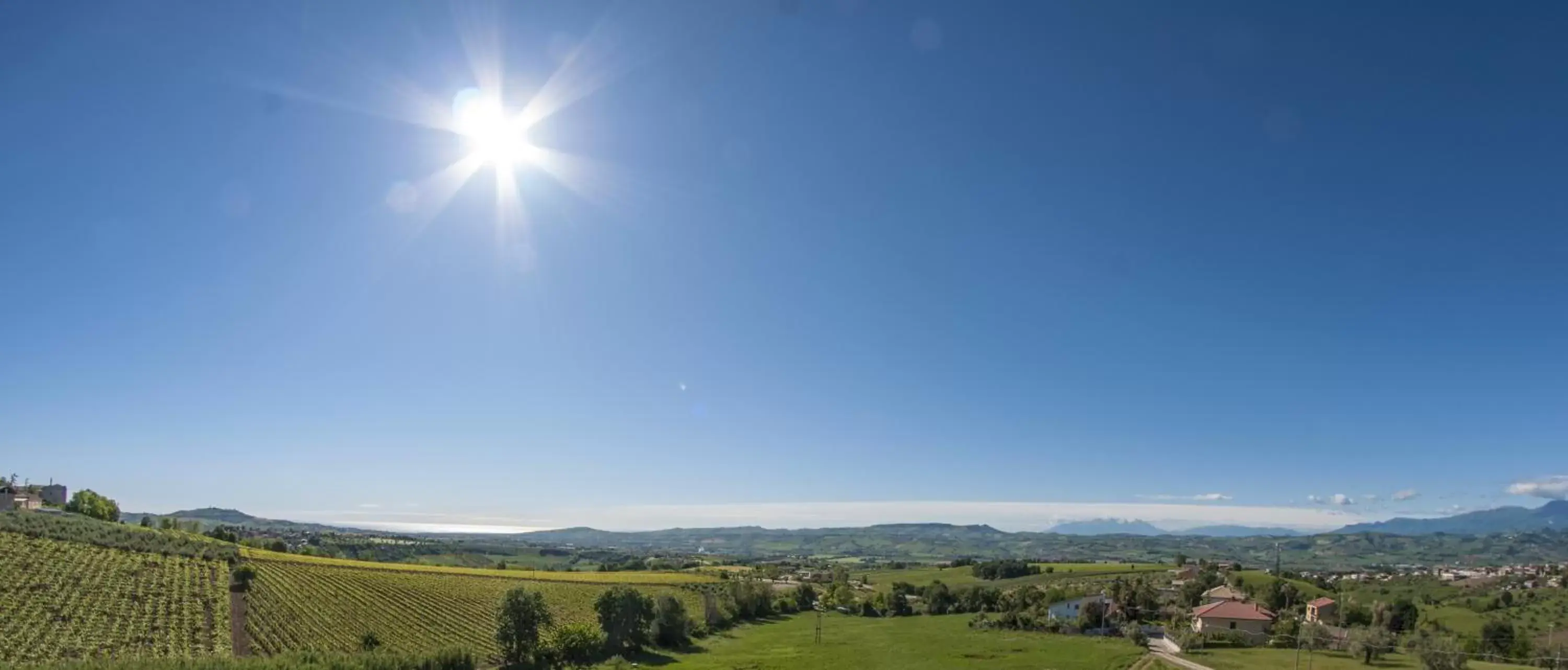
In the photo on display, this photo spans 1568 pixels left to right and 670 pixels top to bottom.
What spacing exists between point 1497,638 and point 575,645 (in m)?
90.0

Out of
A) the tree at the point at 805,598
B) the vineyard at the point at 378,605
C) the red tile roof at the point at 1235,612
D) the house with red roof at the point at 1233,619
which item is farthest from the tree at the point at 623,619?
the red tile roof at the point at 1235,612

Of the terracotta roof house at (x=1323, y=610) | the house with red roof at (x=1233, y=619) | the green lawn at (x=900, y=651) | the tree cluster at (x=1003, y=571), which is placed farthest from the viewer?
the tree cluster at (x=1003, y=571)

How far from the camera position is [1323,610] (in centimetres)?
9394

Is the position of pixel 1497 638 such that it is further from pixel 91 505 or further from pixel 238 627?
pixel 91 505

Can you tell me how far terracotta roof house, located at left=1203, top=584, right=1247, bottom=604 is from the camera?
9512 centimetres

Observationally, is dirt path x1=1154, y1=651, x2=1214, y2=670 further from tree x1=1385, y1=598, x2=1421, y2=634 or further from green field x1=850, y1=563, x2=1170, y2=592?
green field x1=850, y1=563, x2=1170, y2=592

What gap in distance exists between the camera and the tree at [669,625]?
86625 mm

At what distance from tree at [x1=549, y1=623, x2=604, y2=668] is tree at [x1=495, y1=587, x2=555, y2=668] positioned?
8.01 ft

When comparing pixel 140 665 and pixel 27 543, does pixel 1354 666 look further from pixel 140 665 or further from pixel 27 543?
pixel 27 543

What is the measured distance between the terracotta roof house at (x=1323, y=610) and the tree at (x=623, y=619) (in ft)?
244

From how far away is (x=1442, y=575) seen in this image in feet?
521

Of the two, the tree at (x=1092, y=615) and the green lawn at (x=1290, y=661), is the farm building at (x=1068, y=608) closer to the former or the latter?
the tree at (x=1092, y=615)

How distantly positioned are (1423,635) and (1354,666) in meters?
20.0

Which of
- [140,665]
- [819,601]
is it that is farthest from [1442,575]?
[140,665]
